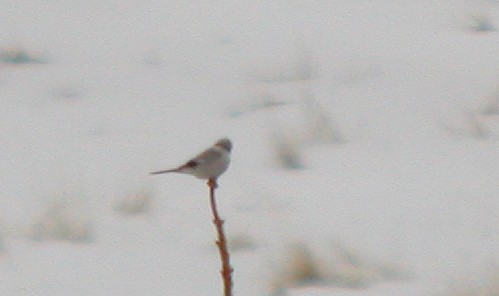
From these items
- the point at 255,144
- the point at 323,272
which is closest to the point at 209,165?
the point at 323,272

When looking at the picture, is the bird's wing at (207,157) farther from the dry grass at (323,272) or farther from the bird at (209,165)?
the dry grass at (323,272)

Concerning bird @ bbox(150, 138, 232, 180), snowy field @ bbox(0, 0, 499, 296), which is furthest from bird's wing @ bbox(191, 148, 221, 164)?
snowy field @ bbox(0, 0, 499, 296)

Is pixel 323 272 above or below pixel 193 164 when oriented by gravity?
above

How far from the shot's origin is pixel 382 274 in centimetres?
523

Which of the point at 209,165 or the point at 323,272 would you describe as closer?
the point at 209,165

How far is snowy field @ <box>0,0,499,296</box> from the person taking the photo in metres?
5.36

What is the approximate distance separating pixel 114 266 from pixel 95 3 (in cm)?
470

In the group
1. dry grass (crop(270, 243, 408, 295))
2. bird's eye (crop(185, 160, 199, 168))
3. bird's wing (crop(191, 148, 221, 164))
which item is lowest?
bird's eye (crop(185, 160, 199, 168))

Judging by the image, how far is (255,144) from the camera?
7.24 meters

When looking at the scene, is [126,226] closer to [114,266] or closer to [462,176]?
[114,266]

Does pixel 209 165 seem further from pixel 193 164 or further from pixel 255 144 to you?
pixel 255 144

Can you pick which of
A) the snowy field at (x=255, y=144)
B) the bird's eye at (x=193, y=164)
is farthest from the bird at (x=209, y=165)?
the snowy field at (x=255, y=144)

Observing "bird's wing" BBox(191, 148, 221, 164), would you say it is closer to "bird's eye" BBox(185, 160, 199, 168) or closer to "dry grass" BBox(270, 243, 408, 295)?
"bird's eye" BBox(185, 160, 199, 168)

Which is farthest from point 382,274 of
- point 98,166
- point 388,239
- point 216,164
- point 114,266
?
point 216,164
